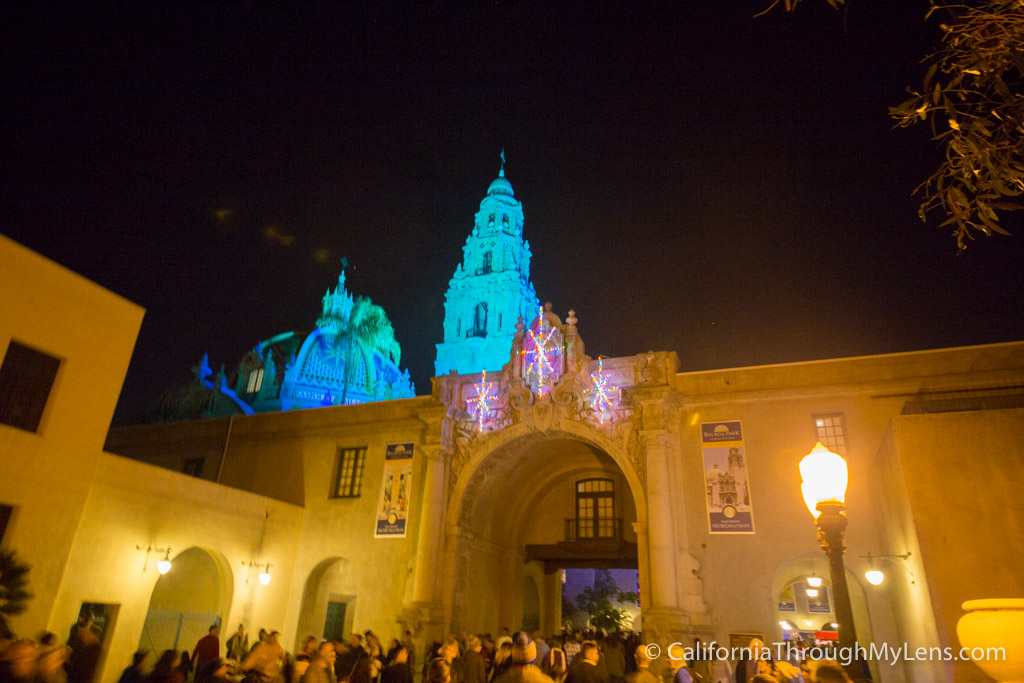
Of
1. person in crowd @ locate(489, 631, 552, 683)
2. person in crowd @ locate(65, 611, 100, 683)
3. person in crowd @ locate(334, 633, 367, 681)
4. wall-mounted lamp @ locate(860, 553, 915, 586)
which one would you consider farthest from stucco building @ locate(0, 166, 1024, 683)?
person in crowd @ locate(489, 631, 552, 683)

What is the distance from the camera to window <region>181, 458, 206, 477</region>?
26.0 metres

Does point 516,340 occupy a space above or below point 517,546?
above

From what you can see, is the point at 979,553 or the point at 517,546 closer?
the point at 979,553

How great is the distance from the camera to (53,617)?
45.8ft

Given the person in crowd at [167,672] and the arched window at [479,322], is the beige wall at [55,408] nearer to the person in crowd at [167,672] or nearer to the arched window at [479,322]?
the person in crowd at [167,672]

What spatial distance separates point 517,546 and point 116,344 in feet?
48.5

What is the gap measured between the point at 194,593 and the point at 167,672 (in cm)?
1736

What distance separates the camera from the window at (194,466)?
85.5 feet

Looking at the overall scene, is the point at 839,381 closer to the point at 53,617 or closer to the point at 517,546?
the point at 517,546

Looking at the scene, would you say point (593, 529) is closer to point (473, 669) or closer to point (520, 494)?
point (520, 494)

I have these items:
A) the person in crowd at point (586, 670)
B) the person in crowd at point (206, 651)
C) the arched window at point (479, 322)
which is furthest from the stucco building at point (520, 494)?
the arched window at point (479, 322)

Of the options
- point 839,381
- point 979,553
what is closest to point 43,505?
point 979,553

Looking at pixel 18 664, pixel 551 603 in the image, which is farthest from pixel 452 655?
pixel 551 603

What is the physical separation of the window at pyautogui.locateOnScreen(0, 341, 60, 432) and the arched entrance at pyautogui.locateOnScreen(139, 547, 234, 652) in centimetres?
755
